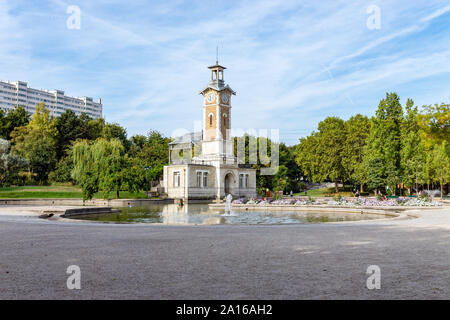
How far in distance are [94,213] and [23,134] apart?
4777 centimetres

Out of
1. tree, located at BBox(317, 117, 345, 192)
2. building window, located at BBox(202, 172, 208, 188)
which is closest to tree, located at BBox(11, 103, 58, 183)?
building window, located at BBox(202, 172, 208, 188)

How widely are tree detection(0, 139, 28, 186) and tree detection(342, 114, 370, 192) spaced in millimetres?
45991

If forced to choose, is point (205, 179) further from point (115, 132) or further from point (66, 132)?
point (66, 132)

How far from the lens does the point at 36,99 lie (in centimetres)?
15762

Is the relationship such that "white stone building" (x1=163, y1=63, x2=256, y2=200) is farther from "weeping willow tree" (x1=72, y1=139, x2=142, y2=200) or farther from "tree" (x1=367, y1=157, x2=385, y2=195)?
"tree" (x1=367, y1=157, x2=385, y2=195)

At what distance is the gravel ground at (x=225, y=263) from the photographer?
5.80 metres

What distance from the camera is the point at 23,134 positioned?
2598 inches

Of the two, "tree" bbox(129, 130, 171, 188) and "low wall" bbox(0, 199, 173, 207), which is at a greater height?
"tree" bbox(129, 130, 171, 188)

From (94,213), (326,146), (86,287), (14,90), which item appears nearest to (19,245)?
(86,287)

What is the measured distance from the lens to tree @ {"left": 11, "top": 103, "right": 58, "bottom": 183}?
60219 mm

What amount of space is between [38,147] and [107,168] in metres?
21.1

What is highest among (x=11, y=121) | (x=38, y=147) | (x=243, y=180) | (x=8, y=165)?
(x=11, y=121)

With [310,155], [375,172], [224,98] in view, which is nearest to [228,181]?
[224,98]
